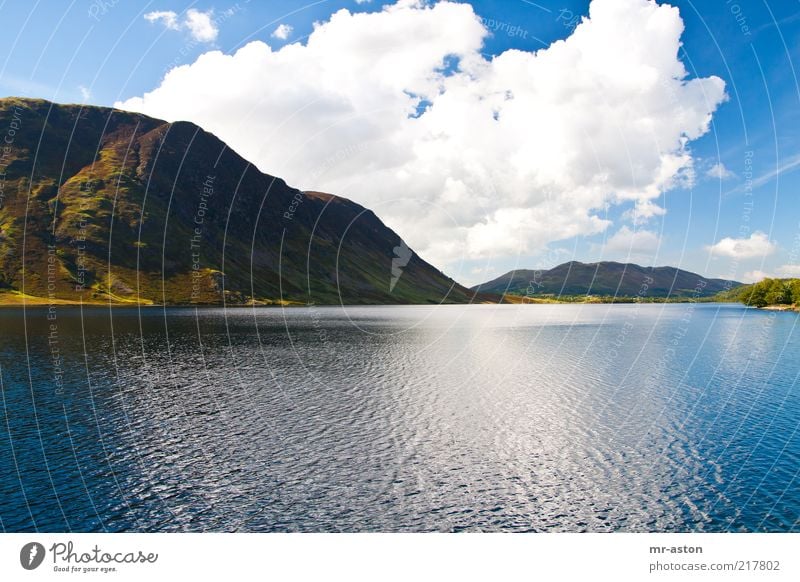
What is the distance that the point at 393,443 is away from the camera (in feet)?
156

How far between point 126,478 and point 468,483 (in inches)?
1092

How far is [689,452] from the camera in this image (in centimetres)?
4522

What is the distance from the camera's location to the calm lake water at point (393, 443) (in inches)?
1308

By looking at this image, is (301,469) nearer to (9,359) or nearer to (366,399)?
(366,399)

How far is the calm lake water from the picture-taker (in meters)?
33.2
